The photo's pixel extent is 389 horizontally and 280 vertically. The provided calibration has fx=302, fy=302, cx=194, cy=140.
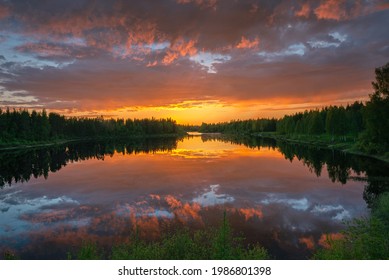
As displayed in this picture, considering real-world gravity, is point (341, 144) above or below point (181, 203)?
above

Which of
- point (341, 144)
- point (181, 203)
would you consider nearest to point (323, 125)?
point (341, 144)

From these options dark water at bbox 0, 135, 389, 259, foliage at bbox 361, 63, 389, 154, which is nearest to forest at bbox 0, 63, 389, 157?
foliage at bbox 361, 63, 389, 154

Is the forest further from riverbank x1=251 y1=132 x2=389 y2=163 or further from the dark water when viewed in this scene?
the dark water

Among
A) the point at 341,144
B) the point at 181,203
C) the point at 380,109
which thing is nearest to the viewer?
the point at 181,203

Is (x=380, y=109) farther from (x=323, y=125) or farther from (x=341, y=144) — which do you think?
(x=323, y=125)

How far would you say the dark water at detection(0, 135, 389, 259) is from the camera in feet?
65.8

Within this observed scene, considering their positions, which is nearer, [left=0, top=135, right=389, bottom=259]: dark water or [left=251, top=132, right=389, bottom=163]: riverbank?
[left=0, top=135, right=389, bottom=259]: dark water

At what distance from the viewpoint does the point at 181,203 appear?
2855 centimetres

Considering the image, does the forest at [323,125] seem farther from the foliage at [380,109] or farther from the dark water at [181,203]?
the dark water at [181,203]

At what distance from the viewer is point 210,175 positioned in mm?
44500

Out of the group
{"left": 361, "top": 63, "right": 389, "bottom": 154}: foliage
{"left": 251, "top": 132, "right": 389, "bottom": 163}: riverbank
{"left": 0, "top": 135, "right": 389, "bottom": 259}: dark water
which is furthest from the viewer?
{"left": 251, "top": 132, "right": 389, "bottom": 163}: riverbank

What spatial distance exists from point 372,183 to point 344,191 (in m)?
4.64
